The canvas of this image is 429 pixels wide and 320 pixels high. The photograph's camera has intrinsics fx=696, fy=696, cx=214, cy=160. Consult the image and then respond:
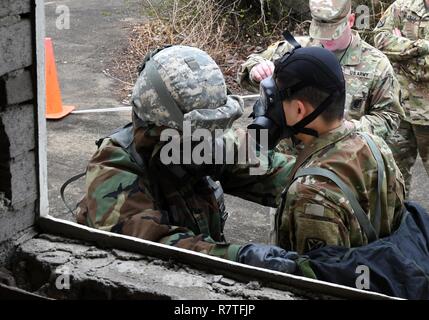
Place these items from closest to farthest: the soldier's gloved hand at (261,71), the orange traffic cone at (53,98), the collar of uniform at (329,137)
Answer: the collar of uniform at (329,137) < the soldier's gloved hand at (261,71) < the orange traffic cone at (53,98)

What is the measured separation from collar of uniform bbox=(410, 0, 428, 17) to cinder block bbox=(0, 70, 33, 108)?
3453 mm

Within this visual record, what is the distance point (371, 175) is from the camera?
259cm

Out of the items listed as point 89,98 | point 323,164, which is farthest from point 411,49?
point 89,98

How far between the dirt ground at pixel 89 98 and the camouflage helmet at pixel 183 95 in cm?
275

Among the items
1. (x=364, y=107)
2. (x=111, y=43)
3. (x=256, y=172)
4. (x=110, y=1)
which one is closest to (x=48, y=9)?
(x=110, y=1)

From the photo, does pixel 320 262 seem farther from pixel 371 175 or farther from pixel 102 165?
pixel 102 165

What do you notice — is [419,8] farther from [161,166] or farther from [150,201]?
[150,201]

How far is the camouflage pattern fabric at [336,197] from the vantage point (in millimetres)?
2473

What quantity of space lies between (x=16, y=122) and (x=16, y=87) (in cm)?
12

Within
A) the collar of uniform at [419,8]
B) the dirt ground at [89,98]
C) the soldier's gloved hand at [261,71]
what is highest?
the collar of uniform at [419,8]

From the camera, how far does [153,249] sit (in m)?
2.45

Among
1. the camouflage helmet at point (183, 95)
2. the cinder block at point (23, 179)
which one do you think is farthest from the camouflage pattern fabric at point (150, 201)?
the cinder block at point (23, 179)

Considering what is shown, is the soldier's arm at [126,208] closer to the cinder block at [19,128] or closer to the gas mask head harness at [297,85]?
the cinder block at [19,128]

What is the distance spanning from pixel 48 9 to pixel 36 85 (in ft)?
31.9
